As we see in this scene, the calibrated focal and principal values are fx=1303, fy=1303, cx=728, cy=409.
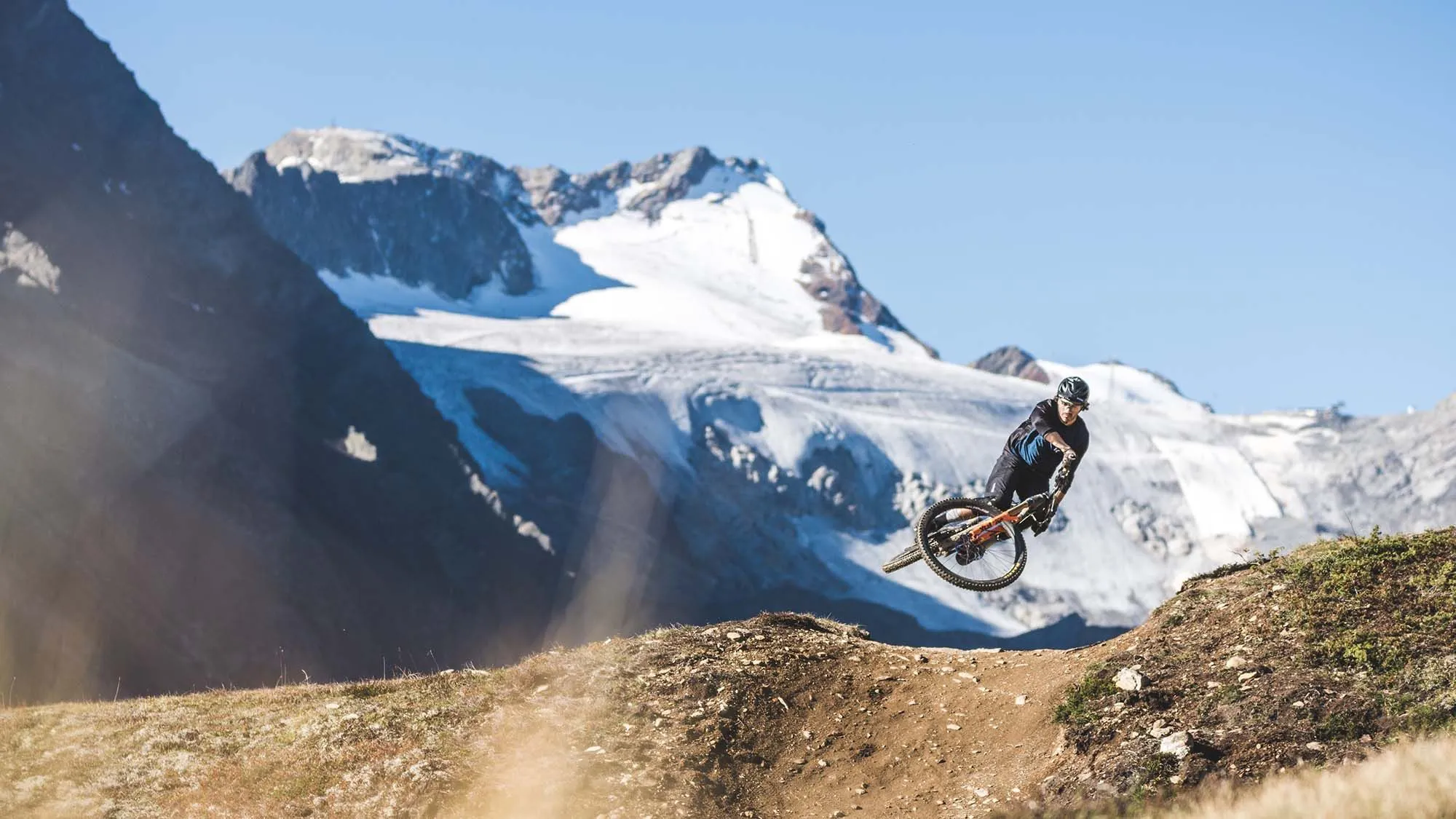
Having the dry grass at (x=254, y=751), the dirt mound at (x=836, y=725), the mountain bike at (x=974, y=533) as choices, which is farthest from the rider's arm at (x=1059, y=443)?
the dry grass at (x=254, y=751)

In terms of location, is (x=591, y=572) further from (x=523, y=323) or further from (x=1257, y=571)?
(x=1257, y=571)

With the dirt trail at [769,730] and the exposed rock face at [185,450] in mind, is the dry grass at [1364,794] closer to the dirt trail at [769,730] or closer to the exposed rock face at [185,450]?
the dirt trail at [769,730]

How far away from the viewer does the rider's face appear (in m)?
18.4

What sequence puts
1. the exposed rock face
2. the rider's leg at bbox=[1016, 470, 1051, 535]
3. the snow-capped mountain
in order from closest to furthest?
the rider's leg at bbox=[1016, 470, 1051, 535], the exposed rock face, the snow-capped mountain

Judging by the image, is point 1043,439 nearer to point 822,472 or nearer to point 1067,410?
point 1067,410

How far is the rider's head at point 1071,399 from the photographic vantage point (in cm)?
1827

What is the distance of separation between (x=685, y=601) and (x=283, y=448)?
44073 mm

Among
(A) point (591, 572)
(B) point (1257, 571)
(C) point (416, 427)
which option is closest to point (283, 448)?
(C) point (416, 427)

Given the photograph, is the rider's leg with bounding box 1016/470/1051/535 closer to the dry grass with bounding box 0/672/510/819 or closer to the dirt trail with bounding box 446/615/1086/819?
the dirt trail with bounding box 446/615/1086/819

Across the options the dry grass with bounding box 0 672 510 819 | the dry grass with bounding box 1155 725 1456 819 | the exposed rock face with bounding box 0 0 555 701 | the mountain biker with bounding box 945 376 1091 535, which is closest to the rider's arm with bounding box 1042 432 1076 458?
the mountain biker with bounding box 945 376 1091 535

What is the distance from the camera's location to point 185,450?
300ft

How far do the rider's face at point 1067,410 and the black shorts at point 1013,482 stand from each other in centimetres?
99

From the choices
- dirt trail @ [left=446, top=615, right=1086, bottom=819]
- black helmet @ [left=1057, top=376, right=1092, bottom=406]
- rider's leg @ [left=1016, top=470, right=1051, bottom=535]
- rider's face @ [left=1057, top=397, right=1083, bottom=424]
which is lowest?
dirt trail @ [left=446, top=615, right=1086, bottom=819]

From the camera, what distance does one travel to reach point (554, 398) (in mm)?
151250
